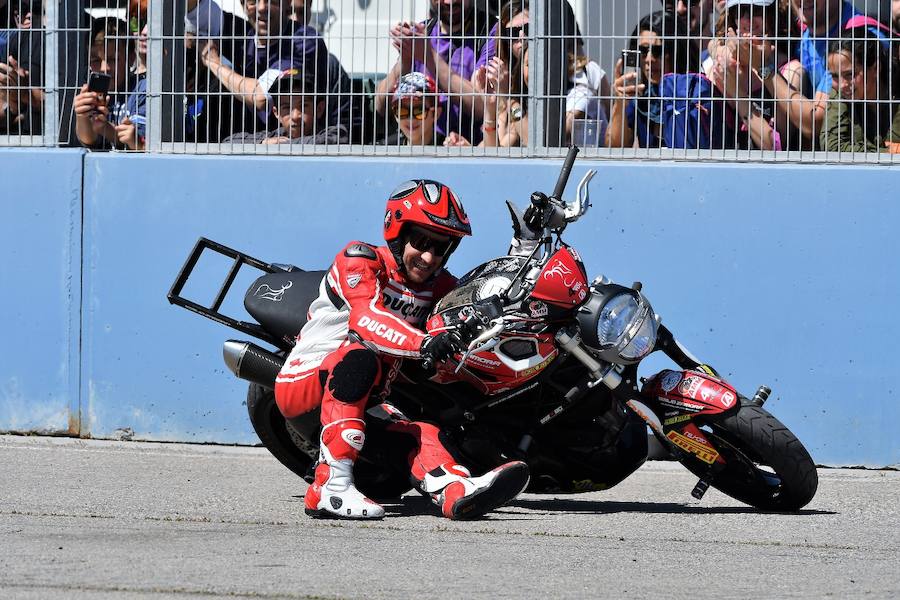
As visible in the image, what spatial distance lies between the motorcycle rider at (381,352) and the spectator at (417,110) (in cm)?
192

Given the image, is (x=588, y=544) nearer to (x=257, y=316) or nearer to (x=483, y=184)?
(x=257, y=316)

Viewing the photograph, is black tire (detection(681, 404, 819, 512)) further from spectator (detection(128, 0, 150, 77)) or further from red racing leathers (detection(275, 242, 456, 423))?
spectator (detection(128, 0, 150, 77))

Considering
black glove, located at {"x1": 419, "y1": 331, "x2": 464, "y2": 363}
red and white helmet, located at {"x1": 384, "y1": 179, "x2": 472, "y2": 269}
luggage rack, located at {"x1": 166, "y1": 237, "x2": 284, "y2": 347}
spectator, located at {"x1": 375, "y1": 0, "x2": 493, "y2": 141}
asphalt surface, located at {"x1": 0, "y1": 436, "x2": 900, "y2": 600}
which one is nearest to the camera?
asphalt surface, located at {"x1": 0, "y1": 436, "x2": 900, "y2": 600}

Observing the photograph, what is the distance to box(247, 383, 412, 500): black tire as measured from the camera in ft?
20.2

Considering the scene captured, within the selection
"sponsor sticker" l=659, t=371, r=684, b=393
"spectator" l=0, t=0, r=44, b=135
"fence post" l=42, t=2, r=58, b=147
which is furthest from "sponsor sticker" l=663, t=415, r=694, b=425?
"spectator" l=0, t=0, r=44, b=135

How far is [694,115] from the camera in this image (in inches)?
300

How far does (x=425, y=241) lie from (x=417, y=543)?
1.32 metres

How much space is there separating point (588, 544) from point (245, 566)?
1239 mm

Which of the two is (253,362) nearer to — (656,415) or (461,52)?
(656,415)

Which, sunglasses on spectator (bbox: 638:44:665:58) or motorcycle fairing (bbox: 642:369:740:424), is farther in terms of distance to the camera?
sunglasses on spectator (bbox: 638:44:665:58)

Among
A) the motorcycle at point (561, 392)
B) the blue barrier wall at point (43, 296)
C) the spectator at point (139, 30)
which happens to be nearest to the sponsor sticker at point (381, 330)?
the motorcycle at point (561, 392)

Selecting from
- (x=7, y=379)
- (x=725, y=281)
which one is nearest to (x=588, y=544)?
(x=725, y=281)

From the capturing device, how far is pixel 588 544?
510 centimetres

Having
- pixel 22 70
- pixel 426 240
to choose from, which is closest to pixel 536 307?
pixel 426 240
